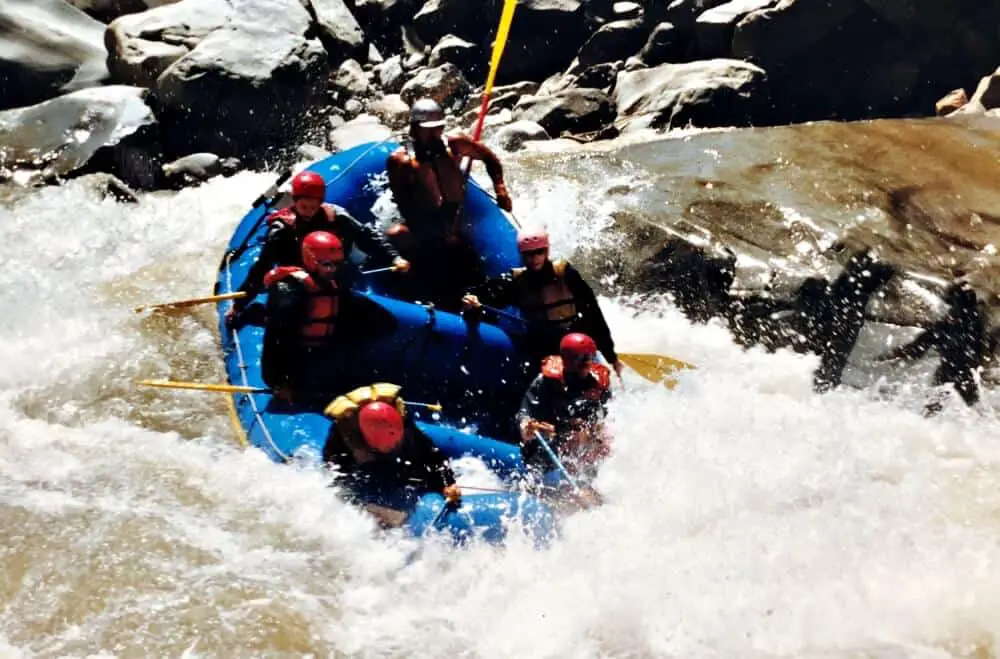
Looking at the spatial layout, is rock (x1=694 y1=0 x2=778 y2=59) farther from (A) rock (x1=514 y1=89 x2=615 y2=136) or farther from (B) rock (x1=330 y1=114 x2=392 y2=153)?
(B) rock (x1=330 y1=114 x2=392 y2=153)

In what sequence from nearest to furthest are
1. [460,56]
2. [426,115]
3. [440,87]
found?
[426,115]
[440,87]
[460,56]

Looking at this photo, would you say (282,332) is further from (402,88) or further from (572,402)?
(402,88)

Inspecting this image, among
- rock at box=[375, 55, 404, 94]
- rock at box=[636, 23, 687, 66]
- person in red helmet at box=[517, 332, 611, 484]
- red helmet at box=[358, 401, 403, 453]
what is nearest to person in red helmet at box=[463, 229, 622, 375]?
person in red helmet at box=[517, 332, 611, 484]

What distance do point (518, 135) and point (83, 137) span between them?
171 inches

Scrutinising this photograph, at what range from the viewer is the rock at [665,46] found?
10.9 m

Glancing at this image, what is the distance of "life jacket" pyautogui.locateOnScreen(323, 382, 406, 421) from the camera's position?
4137mm

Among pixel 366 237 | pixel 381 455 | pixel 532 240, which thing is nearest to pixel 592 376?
pixel 532 240

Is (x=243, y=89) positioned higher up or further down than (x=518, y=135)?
higher up

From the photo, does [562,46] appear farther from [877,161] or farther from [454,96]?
[877,161]

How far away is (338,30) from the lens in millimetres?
12195

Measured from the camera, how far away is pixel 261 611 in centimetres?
377

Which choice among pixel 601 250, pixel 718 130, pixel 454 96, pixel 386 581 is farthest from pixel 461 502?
pixel 454 96

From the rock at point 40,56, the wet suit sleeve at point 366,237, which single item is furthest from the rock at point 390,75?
the wet suit sleeve at point 366,237

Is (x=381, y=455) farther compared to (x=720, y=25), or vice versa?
(x=720, y=25)
